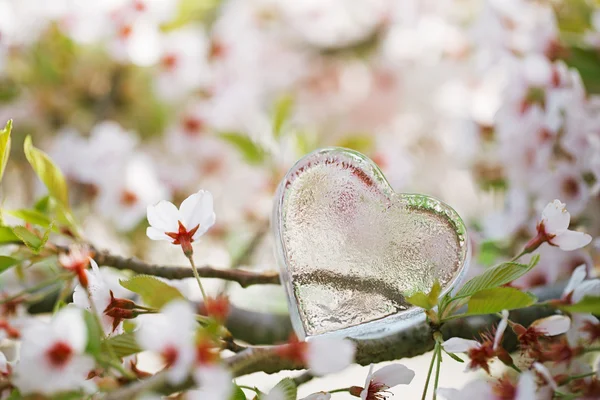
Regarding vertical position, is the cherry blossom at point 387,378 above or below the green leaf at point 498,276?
below

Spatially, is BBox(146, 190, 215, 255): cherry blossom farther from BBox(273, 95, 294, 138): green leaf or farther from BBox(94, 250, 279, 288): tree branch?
BBox(273, 95, 294, 138): green leaf

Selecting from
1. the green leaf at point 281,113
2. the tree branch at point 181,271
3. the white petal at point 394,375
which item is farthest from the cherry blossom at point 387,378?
the green leaf at point 281,113

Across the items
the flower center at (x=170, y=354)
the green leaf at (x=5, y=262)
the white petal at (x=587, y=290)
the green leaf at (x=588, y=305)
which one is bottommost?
the white petal at (x=587, y=290)

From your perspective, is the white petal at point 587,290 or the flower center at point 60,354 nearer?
the flower center at point 60,354

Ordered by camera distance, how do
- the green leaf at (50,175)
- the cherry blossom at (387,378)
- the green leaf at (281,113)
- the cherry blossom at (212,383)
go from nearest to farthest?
the cherry blossom at (212,383) → the cherry blossom at (387,378) → the green leaf at (50,175) → the green leaf at (281,113)

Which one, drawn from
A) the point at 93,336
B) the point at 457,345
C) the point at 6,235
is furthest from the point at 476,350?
the point at 6,235

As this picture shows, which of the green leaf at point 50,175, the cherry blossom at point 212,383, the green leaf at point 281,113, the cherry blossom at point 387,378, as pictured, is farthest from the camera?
the green leaf at point 281,113

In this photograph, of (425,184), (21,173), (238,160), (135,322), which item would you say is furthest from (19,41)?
(425,184)

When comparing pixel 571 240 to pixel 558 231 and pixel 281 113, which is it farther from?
pixel 281 113

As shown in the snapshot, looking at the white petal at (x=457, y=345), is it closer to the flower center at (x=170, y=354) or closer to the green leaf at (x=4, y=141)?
the flower center at (x=170, y=354)
